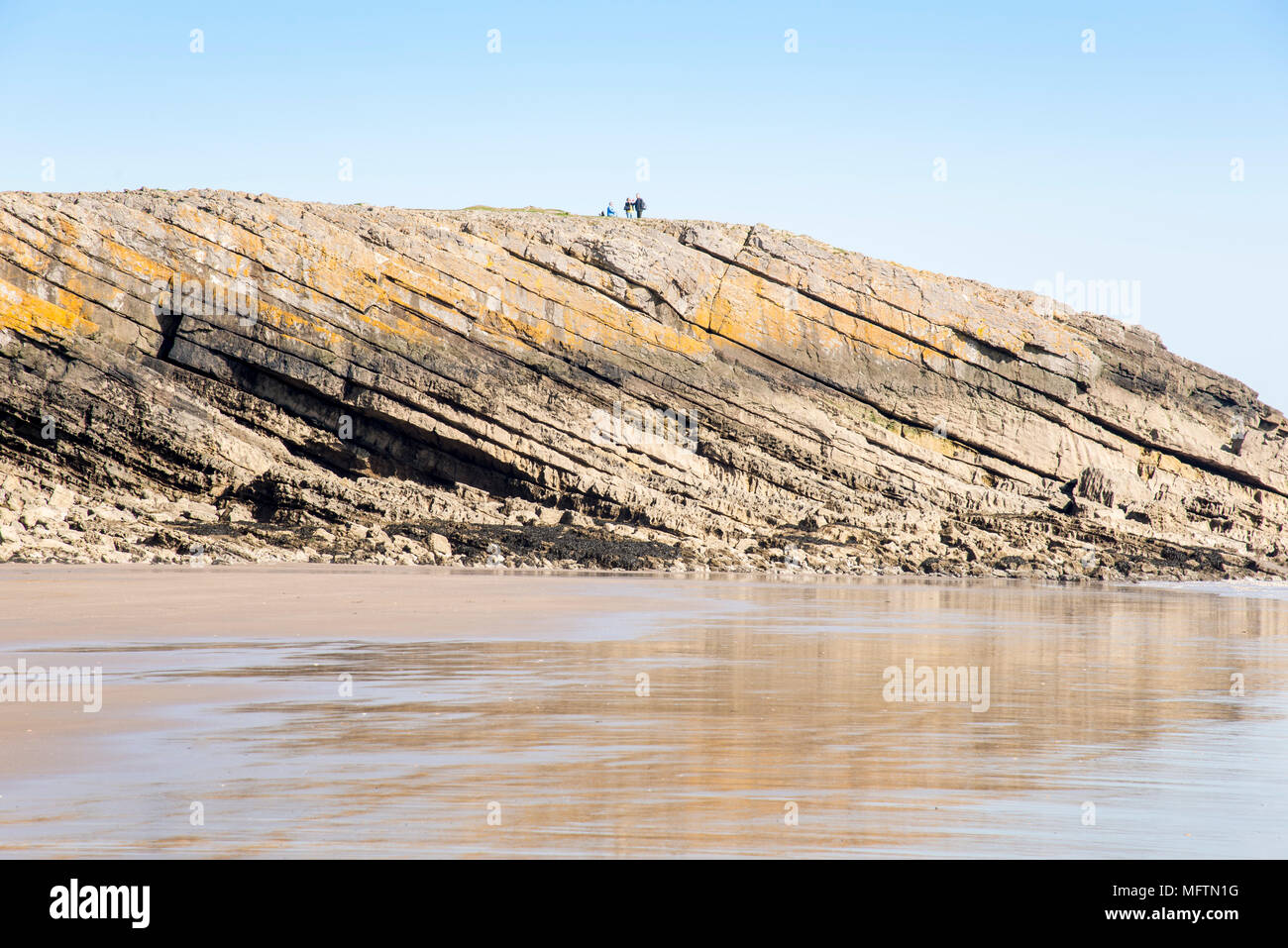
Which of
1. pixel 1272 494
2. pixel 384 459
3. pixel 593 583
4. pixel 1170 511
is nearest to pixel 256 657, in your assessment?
pixel 593 583

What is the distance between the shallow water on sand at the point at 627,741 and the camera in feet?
16.3

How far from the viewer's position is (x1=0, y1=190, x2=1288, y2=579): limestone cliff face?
100 ft

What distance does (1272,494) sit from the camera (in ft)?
138

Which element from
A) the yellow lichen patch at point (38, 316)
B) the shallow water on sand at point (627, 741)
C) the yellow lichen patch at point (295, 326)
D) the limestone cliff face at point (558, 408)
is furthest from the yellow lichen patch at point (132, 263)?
the shallow water on sand at point (627, 741)

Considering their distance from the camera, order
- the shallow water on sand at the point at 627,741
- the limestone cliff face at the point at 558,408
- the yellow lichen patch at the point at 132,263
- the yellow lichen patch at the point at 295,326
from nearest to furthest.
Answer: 1. the shallow water on sand at the point at 627,741
2. the limestone cliff face at the point at 558,408
3. the yellow lichen patch at the point at 132,263
4. the yellow lichen patch at the point at 295,326

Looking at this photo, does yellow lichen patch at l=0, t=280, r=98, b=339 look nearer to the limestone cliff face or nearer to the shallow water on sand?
the limestone cliff face

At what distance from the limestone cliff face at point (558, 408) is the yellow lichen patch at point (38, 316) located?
0.23 ft

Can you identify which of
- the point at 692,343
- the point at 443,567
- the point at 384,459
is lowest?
the point at 443,567

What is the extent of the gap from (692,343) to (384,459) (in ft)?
36.6

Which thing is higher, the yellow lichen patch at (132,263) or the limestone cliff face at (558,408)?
the yellow lichen patch at (132,263)

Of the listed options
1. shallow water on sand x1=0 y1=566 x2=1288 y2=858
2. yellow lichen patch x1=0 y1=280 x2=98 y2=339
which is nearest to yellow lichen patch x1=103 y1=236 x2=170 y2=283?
yellow lichen patch x1=0 y1=280 x2=98 y2=339

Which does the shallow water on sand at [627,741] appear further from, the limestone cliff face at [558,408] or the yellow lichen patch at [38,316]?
the yellow lichen patch at [38,316]

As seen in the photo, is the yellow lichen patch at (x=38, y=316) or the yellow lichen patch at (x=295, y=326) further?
the yellow lichen patch at (x=295, y=326)
